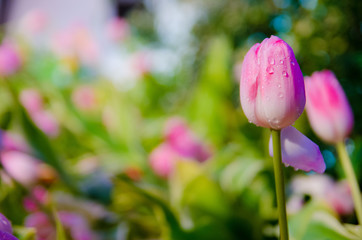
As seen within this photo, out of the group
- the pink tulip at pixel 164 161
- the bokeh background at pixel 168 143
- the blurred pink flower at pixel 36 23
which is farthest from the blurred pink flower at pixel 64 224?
the blurred pink flower at pixel 36 23

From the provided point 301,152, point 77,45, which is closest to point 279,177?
point 301,152

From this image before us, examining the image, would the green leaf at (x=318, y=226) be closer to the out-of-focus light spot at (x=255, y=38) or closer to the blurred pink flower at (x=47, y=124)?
the blurred pink flower at (x=47, y=124)

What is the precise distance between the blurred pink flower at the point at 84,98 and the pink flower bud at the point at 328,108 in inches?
22.6

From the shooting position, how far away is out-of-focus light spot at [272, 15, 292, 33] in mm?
629

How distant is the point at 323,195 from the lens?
331 millimetres

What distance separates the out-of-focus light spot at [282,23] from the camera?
0.63 m

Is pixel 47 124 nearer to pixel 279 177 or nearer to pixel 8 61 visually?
pixel 8 61

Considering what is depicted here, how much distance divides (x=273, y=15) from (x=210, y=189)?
478 millimetres

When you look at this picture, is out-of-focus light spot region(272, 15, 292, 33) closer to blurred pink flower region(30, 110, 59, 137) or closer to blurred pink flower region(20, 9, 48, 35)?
blurred pink flower region(30, 110, 59, 137)

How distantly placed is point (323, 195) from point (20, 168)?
29 cm

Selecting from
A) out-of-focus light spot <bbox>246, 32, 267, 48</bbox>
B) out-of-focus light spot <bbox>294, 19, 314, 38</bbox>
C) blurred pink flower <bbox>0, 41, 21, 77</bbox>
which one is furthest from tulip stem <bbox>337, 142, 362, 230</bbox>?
blurred pink flower <bbox>0, 41, 21, 77</bbox>

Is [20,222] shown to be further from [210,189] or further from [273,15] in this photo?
[273,15]

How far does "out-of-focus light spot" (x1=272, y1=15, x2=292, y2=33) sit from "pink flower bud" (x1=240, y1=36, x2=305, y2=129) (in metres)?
0.50

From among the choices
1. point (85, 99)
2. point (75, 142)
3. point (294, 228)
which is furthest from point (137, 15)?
point (294, 228)
